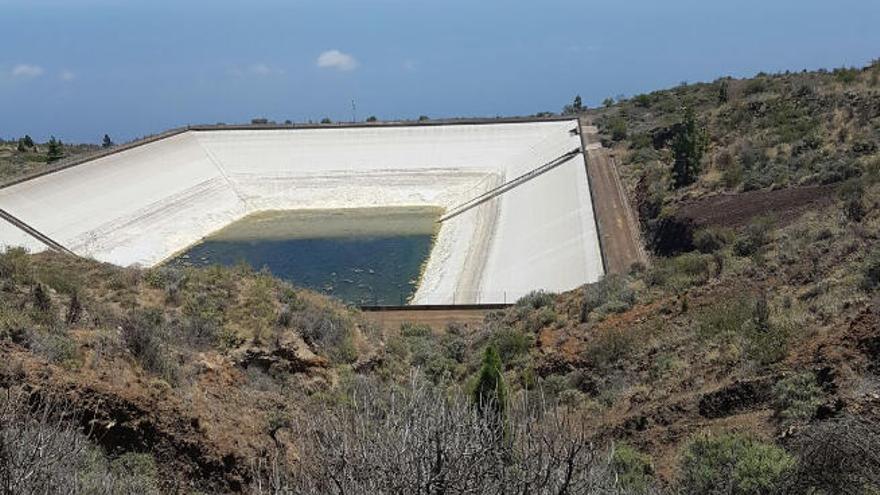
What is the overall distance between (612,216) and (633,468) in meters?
23.2

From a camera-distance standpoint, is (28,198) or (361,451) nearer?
(361,451)

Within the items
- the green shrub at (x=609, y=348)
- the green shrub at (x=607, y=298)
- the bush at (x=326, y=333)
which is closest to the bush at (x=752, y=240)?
the green shrub at (x=607, y=298)

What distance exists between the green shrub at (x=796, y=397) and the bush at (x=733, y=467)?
0.90m

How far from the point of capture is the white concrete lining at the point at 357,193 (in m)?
30.3

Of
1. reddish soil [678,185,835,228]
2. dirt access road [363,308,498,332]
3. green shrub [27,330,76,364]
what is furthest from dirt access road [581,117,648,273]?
green shrub [27,330,76,364]

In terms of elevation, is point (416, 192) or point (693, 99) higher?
point (693, 99)

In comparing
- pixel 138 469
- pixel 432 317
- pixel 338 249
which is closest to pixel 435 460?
pixel 138 469

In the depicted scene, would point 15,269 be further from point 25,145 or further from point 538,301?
point 25,145

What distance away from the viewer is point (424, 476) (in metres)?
A: 5.44

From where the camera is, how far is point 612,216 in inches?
1232

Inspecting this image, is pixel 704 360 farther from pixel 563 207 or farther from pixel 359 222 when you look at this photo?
pixel 359 222

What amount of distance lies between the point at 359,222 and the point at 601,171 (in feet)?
42.2

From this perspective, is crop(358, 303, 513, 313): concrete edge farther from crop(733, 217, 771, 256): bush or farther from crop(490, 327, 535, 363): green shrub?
crop(733, 217, 771, 256): bush

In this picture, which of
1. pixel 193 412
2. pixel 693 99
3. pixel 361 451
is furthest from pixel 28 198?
pixel 693 99
